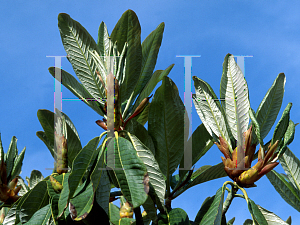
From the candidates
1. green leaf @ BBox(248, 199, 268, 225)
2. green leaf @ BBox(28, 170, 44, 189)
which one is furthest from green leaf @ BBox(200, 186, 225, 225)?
green leaf @ BBox(28, 170, 44, 189)

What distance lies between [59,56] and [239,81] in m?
1.36

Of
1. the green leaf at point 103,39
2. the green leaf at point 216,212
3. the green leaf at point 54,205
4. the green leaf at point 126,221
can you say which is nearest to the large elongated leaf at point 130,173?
the green leaf at point 54,205

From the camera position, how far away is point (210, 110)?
7.41 feet

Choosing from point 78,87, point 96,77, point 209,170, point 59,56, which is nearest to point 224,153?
point 209,170

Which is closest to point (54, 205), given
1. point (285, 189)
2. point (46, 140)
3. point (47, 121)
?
point (47, 121)

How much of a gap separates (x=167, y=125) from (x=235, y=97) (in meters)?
0.48

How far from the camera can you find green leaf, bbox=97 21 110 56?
2.61 m

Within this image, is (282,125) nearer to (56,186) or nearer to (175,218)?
(175,218)

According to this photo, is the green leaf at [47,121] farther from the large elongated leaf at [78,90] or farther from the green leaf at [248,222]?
the green leaf at [248,222]

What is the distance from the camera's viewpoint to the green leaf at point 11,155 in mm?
2785

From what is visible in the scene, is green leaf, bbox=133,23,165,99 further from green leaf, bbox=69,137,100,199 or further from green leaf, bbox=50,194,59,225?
green leaf, bbox=50,194,59,225

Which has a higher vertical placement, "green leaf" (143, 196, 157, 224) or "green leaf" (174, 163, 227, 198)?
"green leaf" (174, 163, 227, 198)

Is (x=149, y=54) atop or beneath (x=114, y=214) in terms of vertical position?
atop

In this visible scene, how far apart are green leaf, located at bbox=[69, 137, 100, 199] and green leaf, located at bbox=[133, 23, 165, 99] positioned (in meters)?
0.70
